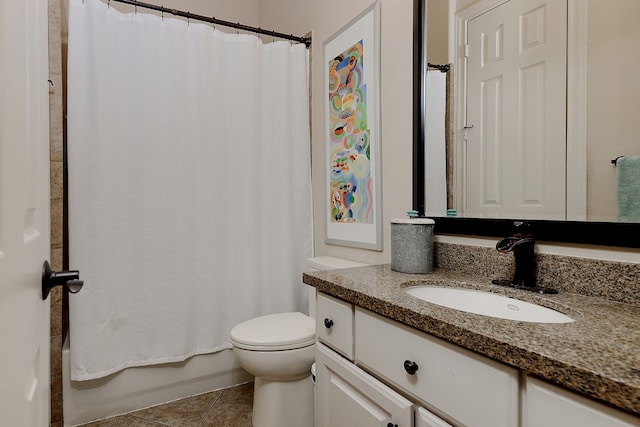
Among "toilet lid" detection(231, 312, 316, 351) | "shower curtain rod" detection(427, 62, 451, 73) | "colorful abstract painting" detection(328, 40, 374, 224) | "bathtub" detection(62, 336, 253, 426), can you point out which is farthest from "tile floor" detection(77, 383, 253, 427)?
"shower curtain rod" detection(427, 62, 451, 73)

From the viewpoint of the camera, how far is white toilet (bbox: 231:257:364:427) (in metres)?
1.53

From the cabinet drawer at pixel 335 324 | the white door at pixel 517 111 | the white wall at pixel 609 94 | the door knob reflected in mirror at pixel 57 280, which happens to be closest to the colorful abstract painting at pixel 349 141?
the white door at pixel 517 111

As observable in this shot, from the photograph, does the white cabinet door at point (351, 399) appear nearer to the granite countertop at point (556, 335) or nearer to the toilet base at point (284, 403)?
the granite countertop at point (556, 335)

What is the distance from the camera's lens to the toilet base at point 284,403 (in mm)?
1598

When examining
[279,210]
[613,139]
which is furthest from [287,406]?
[613,139]

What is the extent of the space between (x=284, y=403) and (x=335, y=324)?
751 mm

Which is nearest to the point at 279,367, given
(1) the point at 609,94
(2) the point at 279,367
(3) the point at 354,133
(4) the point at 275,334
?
(2) the point at 279,367

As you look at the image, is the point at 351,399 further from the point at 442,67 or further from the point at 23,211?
the point at 442,67

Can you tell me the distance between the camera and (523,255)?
1.02m

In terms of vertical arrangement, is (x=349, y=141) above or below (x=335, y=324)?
above

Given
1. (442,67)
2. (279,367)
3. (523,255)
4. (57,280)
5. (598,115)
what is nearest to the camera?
(57,280)

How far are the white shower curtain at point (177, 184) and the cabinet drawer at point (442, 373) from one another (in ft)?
4.12

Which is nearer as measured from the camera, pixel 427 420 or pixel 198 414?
pixel 427 420

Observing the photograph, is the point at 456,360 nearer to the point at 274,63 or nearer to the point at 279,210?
the point at 279,210
